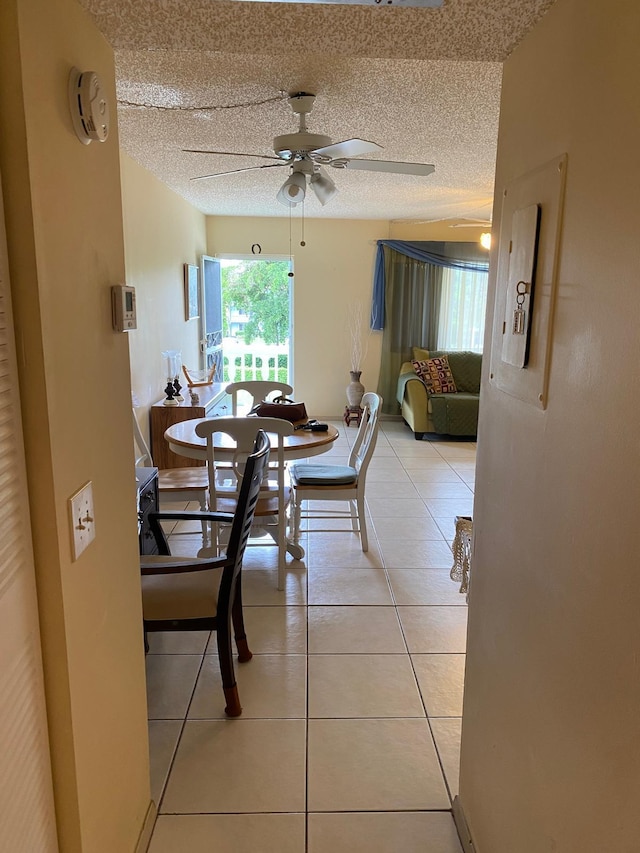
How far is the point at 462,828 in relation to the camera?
5.51 feet

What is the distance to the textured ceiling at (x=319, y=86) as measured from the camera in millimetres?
1196

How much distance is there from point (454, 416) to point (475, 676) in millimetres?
4746

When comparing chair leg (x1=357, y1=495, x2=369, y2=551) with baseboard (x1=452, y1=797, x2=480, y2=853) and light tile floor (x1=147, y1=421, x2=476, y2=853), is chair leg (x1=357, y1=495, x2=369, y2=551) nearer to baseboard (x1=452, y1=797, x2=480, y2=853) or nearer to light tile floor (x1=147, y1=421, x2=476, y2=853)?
light tile floor (x1=147, y1=421, x2=476, y2=853)

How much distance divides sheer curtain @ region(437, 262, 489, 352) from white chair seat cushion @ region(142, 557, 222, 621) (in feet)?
18.2

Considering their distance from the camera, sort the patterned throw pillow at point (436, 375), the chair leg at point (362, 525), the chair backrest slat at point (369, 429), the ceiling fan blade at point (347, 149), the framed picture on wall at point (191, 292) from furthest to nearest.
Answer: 1. the patterned throw pillow at point (436, 375)
2. the framed picture on wall at point (191, 292)
3. the chair leg at point (362, 525)
4. the chair backrest slat at point (369, 429)
5. the ceiling fan blade at point (347, 149)

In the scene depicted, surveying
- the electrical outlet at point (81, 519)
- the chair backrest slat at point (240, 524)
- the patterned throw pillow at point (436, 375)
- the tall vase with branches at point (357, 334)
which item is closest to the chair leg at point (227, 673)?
the chair backrest slat at point (240, 524)

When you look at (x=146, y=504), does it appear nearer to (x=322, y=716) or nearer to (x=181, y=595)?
(x=181, y=595)

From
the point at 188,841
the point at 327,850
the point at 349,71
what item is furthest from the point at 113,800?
the point at 349,71

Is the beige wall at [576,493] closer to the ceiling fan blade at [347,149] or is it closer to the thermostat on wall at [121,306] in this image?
the thermostat on wall at [121,306]

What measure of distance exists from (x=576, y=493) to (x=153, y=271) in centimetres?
396

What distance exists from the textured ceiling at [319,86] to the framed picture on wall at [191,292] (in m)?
0.66

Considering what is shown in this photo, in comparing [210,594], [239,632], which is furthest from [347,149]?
[239,632]

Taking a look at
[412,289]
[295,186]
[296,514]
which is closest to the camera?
[295,186]

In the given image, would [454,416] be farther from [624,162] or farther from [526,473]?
[624,162]
